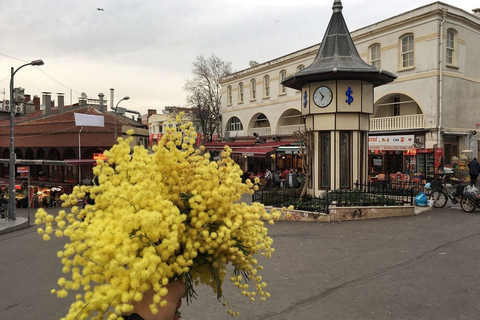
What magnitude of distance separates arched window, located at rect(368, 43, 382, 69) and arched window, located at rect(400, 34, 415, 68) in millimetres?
1473

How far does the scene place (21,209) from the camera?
22562 millimetres

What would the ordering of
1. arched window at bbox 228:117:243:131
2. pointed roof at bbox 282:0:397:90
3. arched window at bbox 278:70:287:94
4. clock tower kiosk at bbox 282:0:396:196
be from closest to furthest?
pointed roof at bbox 282:0:397:90 → clock tower kiosk at bbox 282:0:396:196 → arched window at bbox 278:70:287:94 → arched window at bbox 228:117:243:131

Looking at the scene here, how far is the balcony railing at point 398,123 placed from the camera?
20.1 metres

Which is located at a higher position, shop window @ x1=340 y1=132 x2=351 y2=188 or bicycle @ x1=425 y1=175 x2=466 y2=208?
shop window @ x1=340 y1=132 x2=351 y2=188

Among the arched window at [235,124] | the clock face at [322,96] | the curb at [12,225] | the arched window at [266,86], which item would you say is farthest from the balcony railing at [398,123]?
the curb at [12,225]

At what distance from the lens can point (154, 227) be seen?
173 centimetres

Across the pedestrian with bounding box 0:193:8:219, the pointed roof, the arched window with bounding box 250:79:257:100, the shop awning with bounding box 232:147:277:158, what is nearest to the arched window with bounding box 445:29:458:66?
the pointed roof

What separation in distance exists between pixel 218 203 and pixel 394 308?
174 inches

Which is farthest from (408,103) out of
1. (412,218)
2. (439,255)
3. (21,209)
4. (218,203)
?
(21,209)

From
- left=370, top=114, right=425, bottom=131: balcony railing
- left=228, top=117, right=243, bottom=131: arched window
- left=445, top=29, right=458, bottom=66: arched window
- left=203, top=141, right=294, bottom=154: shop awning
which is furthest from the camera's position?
left=228, top=117, right=243, bottom=131: arched window

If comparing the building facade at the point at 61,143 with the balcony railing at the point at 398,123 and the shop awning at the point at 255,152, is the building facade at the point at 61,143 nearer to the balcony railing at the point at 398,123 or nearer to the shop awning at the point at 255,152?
the shop awning at the point at 255,152

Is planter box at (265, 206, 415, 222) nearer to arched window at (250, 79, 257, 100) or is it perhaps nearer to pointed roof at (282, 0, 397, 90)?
pointed roof at (282, 0, 397, 90)

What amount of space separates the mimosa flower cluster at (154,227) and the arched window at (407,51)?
21722mm

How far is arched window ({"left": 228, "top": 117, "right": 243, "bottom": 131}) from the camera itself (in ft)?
116
